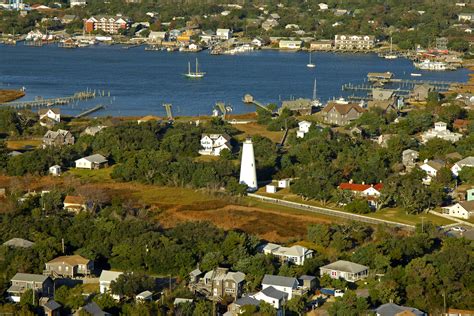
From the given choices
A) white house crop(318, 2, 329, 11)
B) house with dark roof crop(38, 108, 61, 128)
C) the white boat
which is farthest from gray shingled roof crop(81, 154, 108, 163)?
white house crop(318, 2, 329, 11)

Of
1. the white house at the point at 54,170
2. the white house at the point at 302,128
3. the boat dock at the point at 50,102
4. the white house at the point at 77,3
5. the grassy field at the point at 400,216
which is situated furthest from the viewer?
the white house at the point at 77,3

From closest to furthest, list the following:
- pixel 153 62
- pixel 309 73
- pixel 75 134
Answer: pixel 75 134 < pixel 309 73 < pixel 153 62

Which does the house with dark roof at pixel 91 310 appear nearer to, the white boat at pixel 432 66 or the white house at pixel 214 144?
the white house at pixel 214 144

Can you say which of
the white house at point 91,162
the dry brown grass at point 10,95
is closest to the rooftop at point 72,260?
the white house at point 91,162

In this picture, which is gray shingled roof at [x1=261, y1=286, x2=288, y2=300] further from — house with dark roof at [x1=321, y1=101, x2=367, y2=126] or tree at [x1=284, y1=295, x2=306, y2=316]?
house with dark roof at [x1=321, y1=101, x2=367, y2=126]

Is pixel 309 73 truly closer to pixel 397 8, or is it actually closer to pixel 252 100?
pixel 252 100

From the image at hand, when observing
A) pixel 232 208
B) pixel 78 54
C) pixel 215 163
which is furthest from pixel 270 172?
pixel 78 54

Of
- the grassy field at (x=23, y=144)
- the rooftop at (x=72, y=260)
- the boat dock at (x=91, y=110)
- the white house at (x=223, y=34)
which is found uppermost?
the rooftop at (x=72, y=260)

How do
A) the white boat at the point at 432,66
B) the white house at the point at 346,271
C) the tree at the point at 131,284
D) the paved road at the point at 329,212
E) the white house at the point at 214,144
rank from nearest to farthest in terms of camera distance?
the tree at the point at 131,284, the white house at the point at 346,271, the paved road at the point at 329,212, the white house at the point at 214,144, the white boat at the point at 432,66
